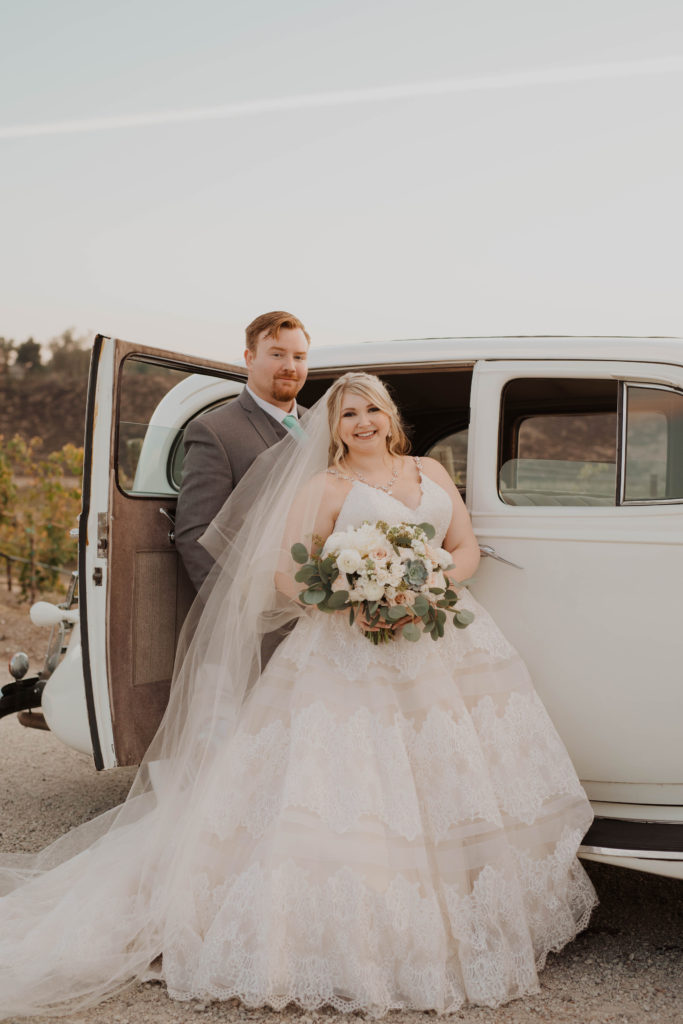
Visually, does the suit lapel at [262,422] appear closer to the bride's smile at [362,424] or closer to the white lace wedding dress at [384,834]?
the bride's smile at [362,424]

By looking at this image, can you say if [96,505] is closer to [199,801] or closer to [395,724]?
[199,801]

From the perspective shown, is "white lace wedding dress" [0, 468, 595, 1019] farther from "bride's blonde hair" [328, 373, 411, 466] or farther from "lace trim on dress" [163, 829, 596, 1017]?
"bride's blonde hair" [328, 373, 411, 466]

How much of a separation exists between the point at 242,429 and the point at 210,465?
0.23 m

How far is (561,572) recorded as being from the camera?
358 centimetres

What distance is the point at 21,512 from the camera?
13117 millimetres

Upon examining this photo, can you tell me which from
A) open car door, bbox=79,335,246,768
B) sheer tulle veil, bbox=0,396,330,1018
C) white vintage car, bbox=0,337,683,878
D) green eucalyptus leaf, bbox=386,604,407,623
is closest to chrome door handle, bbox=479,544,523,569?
white vintage car, bbox=0,337,683,878

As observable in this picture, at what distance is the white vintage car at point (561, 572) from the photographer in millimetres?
3508

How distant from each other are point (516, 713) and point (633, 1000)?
3.31 ft

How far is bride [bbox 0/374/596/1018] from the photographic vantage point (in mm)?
3037

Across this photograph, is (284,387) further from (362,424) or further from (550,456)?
(550,456)

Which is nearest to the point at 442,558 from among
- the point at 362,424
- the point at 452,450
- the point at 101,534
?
the point at 362,424

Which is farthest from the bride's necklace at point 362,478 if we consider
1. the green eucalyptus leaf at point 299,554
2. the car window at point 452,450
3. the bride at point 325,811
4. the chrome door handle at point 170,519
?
the car window at point 452,450

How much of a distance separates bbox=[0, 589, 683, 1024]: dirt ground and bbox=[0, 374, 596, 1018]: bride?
61mm

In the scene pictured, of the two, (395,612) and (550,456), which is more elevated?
(550,456)
